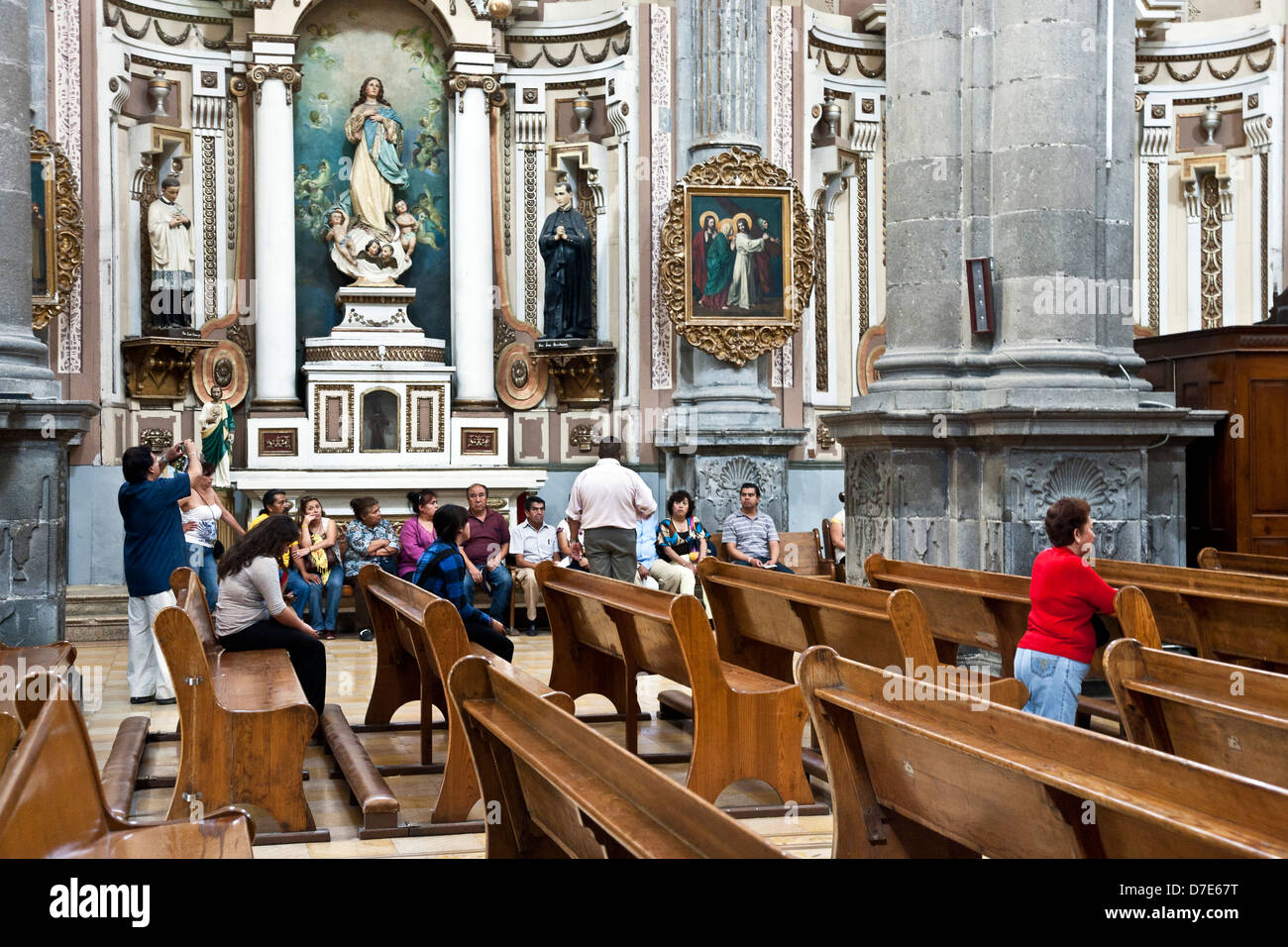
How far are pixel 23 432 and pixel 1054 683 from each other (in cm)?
512

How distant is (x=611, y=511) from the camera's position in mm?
10359

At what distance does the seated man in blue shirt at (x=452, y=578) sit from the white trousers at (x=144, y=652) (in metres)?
2.02

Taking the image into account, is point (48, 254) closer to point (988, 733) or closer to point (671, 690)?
point (671, 690)

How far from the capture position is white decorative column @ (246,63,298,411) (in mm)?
13594

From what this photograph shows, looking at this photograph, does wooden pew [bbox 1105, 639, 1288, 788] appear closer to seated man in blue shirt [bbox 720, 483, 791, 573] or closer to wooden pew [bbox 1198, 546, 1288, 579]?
wooden pew [bbox 1198, 546, 1288, 579]

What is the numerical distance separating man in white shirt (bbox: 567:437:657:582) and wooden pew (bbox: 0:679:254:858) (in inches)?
270

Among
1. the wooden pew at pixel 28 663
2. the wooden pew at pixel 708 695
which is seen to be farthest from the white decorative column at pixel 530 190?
the wooden pew at pixel 28 663

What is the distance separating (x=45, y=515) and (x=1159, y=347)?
6.98 metres

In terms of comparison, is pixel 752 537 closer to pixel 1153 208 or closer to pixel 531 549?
pixel 531 549

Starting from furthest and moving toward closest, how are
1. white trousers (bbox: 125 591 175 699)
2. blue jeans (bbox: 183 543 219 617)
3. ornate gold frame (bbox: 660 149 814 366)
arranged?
ornate gold frame (bbox: 660 149 814 366) < blue jeans (bbox: 183 543 219 617) < white trousers (bbox: 125 591 175 699)

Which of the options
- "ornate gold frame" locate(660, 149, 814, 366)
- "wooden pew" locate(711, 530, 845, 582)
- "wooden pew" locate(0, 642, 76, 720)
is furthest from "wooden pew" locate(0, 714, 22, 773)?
"ornate gold frame" locate(660, 149, 814, 366)

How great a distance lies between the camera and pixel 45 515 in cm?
714

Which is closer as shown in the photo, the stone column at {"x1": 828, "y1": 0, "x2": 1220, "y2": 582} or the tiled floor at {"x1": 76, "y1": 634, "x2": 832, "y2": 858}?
the tiled floor at {"x1": 76, "y1": 634, "x2": 832, "y2": 858}
